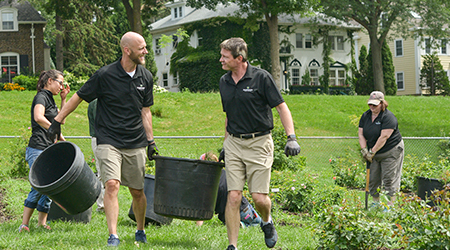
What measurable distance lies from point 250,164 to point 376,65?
34.9 metres

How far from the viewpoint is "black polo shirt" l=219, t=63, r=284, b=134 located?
4941mm

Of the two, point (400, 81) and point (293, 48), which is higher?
point (293, 48)

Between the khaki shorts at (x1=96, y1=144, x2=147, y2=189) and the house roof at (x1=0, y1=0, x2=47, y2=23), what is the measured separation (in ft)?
99.8

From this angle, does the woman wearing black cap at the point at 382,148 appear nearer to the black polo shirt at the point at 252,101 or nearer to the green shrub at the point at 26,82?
the black polo shirt at the point at 252,101

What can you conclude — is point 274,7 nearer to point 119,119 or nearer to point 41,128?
point 41,128

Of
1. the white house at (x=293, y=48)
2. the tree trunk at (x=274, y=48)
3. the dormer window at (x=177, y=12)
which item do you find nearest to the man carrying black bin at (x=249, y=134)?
the tree trunk at (x=274, y=48)

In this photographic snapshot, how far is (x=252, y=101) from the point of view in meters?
4.95

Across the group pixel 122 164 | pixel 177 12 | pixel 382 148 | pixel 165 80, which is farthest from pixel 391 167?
pixel 177 12

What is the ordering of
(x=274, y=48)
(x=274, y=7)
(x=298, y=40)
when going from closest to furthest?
(x=274, y=7) → (x=274, y=48) → (x=298, y=40)

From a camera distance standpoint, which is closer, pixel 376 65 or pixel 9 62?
pixel 9 62

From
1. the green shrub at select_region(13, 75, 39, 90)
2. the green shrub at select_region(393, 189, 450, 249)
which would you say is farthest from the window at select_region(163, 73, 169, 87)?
the green shrub at select_region(393, 189, 450, 249)

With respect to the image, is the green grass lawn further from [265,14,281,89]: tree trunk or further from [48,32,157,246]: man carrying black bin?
[265,14,281,89]: tree trunk

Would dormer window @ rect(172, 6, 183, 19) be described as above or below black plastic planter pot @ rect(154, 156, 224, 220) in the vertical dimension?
above

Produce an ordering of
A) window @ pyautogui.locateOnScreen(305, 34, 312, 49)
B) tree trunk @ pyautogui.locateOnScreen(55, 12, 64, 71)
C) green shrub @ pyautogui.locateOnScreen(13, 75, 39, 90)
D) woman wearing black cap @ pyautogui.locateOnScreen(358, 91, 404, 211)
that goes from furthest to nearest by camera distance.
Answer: window @ pyautogui.locateOnScreen(305, 34, 312, 49), tree trunk @ pyautogui.locateOnScreen(55, 12, 64, 71), green shrub @ pyautogui.locateOnScreen(13, 75, 39, 90), woman wearing black cap @ pyautogui.locateOnScreen(358, 91, 404, 211)
